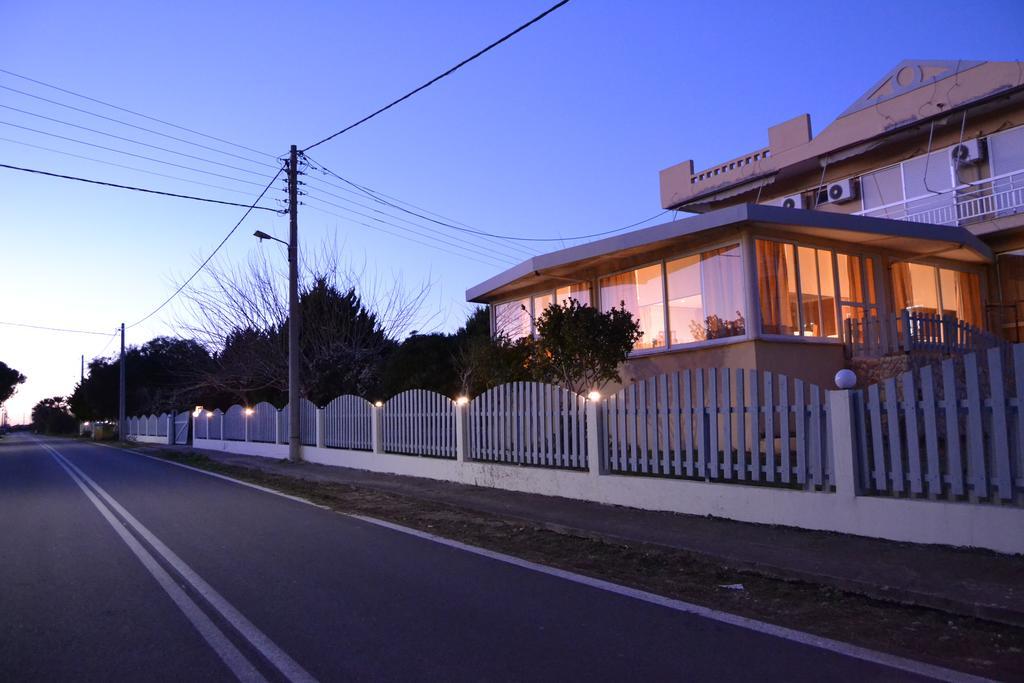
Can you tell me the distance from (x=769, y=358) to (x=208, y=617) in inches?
423

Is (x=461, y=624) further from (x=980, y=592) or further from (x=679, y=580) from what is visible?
(x=980, y=592)

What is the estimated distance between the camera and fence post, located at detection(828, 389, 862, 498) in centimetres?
741

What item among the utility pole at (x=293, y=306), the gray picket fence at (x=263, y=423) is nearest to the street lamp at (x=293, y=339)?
the utility pole at (x=293, y=306)

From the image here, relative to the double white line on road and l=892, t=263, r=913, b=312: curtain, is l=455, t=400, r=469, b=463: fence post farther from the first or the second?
l=892, t=263, r=913, b=312: curtain

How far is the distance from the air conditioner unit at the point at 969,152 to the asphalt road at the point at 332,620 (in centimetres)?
1703

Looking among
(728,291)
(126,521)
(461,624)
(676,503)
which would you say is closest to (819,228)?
(728,291)

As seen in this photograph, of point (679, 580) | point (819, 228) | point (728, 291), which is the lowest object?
point (679, 580)

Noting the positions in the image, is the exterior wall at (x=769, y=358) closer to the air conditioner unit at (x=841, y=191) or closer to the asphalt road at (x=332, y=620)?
the asphalt road at (x=332, y=620)

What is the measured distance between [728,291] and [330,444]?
1090cm

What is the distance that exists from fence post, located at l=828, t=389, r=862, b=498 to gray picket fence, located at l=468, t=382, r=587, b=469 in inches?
154

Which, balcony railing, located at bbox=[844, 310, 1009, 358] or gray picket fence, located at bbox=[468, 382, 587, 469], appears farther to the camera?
balcony railing, located at bbox=[844, 310, 1009, 358]

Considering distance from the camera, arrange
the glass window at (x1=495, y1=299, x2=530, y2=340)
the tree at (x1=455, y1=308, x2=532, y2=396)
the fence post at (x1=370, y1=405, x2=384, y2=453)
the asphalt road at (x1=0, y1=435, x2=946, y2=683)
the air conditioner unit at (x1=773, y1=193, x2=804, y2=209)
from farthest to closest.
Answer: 1. the air conditioner unit at (x1=773, y1=193, x2=804, y2=209)
2. the glass window at (x1=495, y1=299, x2=530, y2=340)
3. the fence post at (x1=370, y1=405, x2=384, y2=453)
4. the tree at (x1=455, y1=308, x2=532, y2=396)
5. the asphalt road at (x1=0, y1=435, x2=946, y2=683)

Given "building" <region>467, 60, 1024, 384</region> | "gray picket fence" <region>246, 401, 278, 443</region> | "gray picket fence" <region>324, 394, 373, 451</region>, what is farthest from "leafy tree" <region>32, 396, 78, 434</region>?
"building" <region>467, 60, 1024, 384</region>

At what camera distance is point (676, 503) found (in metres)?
9.29
